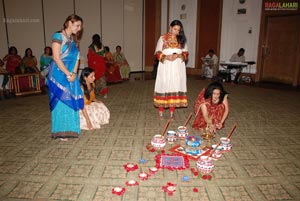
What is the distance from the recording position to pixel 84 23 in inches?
336

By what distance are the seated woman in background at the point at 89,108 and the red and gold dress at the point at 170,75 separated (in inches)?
32.6

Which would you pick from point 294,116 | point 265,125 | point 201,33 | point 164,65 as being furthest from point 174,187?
point 201,33

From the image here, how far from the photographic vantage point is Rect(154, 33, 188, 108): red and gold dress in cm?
347

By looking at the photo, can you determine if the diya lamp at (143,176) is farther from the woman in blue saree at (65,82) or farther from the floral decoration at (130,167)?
the woman in blue saree at (65,82)

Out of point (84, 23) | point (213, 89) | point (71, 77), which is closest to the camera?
point (71, 77)

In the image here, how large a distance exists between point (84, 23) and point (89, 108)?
19.3ft

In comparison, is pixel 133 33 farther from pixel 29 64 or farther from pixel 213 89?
pixel 213 89

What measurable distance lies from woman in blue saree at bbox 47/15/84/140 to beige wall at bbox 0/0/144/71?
5.27 meters

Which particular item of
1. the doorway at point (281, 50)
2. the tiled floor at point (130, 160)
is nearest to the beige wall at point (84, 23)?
the tiled floor at point (130, 160)

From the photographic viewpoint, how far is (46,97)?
17.5 ft

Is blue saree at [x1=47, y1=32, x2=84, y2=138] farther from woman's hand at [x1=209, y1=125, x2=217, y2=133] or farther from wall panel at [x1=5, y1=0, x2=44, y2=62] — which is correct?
wall panel at [x1=5, y1=0, x2=44, y2=62]

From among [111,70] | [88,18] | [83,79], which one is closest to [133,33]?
[88,18]

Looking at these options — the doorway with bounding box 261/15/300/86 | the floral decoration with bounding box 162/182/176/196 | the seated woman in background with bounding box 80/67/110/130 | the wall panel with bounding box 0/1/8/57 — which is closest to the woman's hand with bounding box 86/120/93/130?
the seated woman in background with bounding box 80/67/110/130

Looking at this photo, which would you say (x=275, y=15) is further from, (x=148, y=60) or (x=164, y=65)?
(x=164, y=65)
